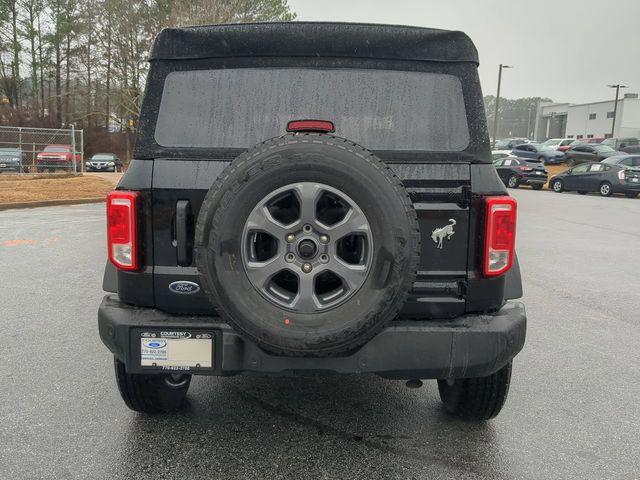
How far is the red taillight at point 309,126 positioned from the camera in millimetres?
2508

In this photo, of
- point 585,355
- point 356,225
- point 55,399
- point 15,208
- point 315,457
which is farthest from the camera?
point 15,208

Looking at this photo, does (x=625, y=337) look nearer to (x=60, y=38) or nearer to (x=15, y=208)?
(x=15, y=208)

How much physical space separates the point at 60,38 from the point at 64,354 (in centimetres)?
5348

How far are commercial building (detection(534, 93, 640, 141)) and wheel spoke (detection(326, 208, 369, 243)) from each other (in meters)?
81.0

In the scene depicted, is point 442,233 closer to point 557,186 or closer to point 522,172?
point 557,186

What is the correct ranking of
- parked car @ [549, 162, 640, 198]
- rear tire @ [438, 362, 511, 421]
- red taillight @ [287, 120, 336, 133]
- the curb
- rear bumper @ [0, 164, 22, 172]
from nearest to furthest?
red taillight @ [287, 120, 336, 133] → rear tire @ [438, 362, 511, 421] → the curb → parked car @ [549, 162, 640, 198] → rear bumper @ [0, 164, 22, 172]

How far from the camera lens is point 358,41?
2729 mm

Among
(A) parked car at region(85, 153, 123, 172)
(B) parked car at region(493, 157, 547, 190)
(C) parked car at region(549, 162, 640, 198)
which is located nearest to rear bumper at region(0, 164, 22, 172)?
(A) parked car at region(85, 153, 123, 172)

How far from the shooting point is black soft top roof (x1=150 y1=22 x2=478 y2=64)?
2.72 m

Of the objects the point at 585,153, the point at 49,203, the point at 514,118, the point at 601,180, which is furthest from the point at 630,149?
the point at 514,118

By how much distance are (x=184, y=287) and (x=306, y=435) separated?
1092mm

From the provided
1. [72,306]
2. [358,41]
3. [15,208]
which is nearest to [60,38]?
[15,208]

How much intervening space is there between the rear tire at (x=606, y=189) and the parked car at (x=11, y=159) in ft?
78.2

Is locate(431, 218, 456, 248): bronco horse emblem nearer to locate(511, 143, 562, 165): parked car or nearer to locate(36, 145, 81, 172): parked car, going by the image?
locate(36, 145, 81, 172): parked car
